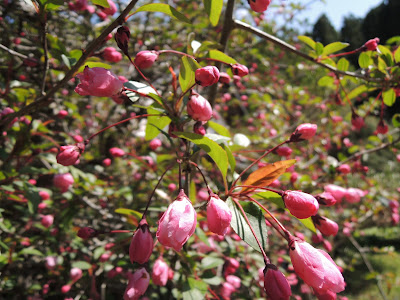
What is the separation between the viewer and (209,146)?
0.53 m

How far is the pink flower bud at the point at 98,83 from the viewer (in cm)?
50

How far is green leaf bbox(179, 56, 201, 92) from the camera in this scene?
545 millimetres

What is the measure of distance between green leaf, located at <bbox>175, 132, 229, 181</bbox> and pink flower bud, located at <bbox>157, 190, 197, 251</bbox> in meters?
0.13

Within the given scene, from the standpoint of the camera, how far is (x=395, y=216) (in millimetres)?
2006

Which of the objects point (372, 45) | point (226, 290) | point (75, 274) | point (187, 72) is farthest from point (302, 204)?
point (75, 274)

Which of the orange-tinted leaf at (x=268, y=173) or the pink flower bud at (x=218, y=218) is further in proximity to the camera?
the orange-tinted leaf at (x=268, y=173)

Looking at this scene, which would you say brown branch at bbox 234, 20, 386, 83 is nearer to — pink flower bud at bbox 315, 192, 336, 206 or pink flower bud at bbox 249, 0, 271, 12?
pink flower bud at bbox 249, 0, 271, 12

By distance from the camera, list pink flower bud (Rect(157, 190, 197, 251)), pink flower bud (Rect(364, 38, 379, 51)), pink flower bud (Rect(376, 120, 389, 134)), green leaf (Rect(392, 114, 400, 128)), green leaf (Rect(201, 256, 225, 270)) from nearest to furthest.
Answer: pink flower bud (Rect(157, 190, 197, 251))
pink flower bud (Rect(364, 38, 379, 51))
green leaf (Rect(201, 256, 225, 270))
pink flower bud (Rect(376, 120, 389, 134))
green leaf (Rect(392, 114, 400, 128))

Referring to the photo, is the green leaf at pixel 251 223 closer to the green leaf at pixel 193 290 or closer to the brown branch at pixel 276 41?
the green leaf at pixel 193 290

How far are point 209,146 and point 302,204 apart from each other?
0.66 feet

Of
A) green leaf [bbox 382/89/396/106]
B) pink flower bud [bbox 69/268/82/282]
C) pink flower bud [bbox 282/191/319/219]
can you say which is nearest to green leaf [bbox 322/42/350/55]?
green leaf [bbox 382/89/396/106]

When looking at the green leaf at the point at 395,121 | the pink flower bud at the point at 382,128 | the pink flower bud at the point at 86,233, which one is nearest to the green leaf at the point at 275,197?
the pink flower bud at the point at 86,233

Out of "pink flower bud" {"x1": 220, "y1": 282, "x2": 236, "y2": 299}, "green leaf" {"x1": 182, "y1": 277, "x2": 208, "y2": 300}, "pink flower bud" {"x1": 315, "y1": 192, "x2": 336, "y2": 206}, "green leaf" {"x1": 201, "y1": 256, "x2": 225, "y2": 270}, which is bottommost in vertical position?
"pink flower bud" {"x1": 220, "y1": 282, "x2": 236, "y2": 299}

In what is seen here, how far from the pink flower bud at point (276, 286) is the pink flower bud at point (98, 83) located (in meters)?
0.44
